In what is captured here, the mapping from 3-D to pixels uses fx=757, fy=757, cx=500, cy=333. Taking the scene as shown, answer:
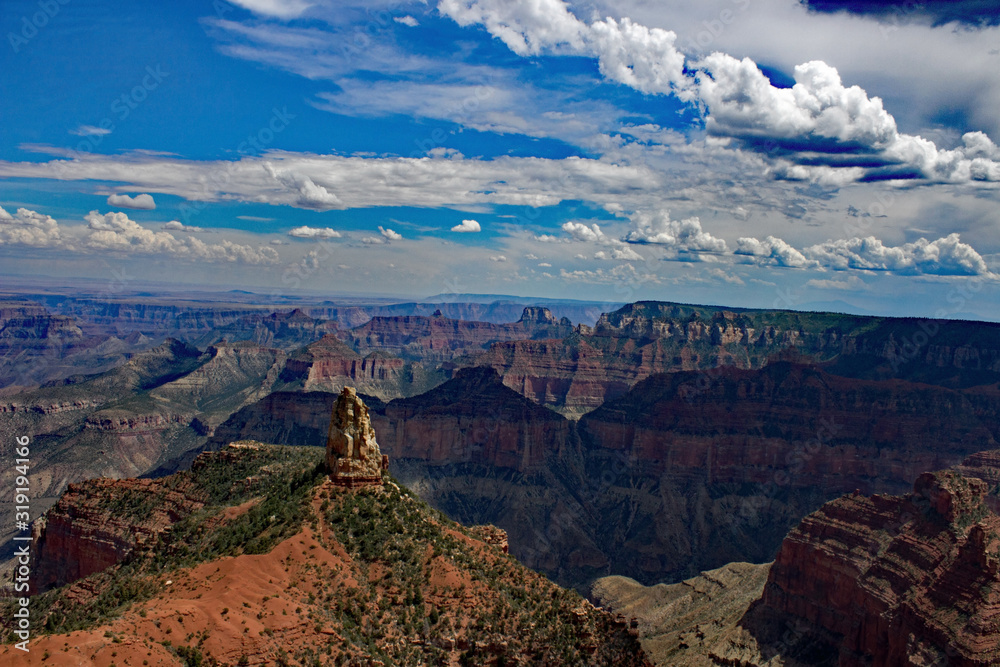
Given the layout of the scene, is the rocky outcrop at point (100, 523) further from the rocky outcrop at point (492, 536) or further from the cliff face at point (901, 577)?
the cliff face at point (901, 577)

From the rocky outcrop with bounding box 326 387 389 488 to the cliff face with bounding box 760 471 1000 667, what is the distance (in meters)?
60.7

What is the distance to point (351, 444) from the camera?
55.7 m

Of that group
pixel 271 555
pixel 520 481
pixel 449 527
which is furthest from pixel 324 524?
pixel 520 481

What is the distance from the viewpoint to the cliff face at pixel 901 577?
77.1 m

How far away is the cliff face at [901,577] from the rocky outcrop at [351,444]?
60.7 metres

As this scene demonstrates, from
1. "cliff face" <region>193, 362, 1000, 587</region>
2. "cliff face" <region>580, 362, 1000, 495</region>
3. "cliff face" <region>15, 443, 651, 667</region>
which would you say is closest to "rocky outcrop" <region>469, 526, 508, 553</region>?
"cliff face" <region>15, 443, 651, 667</region>

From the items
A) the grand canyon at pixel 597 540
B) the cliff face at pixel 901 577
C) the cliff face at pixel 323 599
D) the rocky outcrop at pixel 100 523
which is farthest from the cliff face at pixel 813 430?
the rocky outcrop at pixel 100 523

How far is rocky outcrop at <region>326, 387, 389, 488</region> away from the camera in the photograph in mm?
55469

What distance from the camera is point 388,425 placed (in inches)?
7800

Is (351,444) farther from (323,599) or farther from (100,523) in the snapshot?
(100,523)

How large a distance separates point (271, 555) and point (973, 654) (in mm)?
67701

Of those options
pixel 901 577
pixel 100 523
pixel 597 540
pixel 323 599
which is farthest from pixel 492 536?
→ pixel 597 540

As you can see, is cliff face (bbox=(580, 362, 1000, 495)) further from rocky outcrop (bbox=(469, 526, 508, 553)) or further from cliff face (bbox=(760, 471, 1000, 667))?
rocky outcrop (bbox=(469, 526, 508, 553))

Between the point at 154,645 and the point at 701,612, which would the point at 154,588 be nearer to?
the point at 154,645
